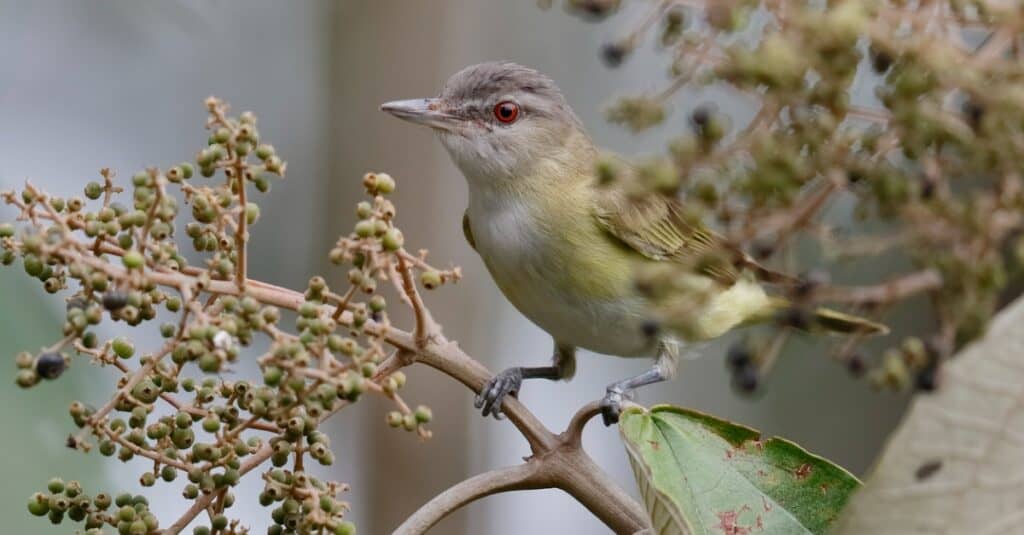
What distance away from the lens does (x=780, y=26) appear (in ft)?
3.85

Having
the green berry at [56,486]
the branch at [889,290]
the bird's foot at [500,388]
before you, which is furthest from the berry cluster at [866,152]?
the bird's foot at [500,388]

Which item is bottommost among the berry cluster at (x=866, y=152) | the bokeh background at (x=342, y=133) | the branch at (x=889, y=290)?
the bokeh background at (x=342, y=133)

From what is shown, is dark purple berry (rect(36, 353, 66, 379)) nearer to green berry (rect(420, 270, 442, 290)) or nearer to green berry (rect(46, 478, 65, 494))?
green berry (rect(46, 478, 65, 494))

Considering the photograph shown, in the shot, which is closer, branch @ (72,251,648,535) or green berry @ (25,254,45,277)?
green berry @ (25,254,45,277)

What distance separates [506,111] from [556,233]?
48 centimetres

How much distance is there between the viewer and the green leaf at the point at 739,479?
1720 mm

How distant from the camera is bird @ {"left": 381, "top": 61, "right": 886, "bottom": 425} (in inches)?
138

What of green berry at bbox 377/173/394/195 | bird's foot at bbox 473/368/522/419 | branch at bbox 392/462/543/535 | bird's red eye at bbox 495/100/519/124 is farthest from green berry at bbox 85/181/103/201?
bird's red eye at bbox 495/100/519/124

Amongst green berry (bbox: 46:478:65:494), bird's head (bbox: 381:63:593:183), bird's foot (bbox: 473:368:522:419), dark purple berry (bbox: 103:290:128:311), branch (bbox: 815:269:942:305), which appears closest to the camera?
branch (bbox: 815:269:942:305)

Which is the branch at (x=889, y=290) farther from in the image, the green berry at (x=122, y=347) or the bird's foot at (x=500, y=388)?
the bird's foot at (x=500, y=388)

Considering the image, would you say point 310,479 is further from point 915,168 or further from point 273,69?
point 273,69

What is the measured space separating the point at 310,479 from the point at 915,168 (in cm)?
88

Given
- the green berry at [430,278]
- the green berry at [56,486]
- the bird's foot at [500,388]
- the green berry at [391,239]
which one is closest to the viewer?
the green berry at [391,239]

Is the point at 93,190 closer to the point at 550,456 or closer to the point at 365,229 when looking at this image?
the point at 365,229
